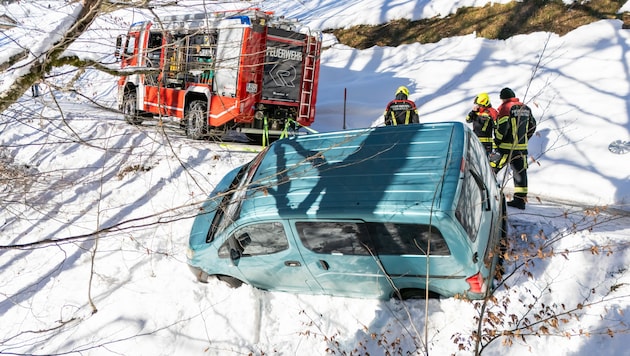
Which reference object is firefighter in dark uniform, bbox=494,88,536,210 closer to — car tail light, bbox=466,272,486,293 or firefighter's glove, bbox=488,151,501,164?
firefighter's glove, bbox=488,151,501,164

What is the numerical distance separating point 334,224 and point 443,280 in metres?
1.13

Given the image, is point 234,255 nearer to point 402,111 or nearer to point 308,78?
point 402,111

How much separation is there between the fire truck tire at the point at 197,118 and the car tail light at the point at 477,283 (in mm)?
6671

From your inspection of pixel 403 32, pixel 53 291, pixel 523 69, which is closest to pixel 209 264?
pixel 53 291

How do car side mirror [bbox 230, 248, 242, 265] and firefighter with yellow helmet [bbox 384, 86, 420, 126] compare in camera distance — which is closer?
car side mirror [bbox 230, 248, 242, 265]

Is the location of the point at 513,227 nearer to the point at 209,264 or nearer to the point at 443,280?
the point at 443,280

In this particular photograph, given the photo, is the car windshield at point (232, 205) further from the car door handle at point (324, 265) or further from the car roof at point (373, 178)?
the car door handle at point (324, 265)

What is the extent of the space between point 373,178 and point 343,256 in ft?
2.71

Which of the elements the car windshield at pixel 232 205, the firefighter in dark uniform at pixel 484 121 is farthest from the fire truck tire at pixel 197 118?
the firefighter in dark uniform at pixel 484 121

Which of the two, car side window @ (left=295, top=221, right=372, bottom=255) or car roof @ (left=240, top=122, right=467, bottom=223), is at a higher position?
car roof @ (left=240, top=122, right=467, bottom=223)

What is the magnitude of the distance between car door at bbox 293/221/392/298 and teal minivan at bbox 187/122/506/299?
0.4 inches

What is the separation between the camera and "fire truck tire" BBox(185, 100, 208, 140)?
30.6 ft

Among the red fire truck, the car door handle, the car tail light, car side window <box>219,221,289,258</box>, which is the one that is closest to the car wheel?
car side window <box>219,221,289,258</box>

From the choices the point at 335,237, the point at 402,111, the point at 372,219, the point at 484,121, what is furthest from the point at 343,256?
the point at 484,121
